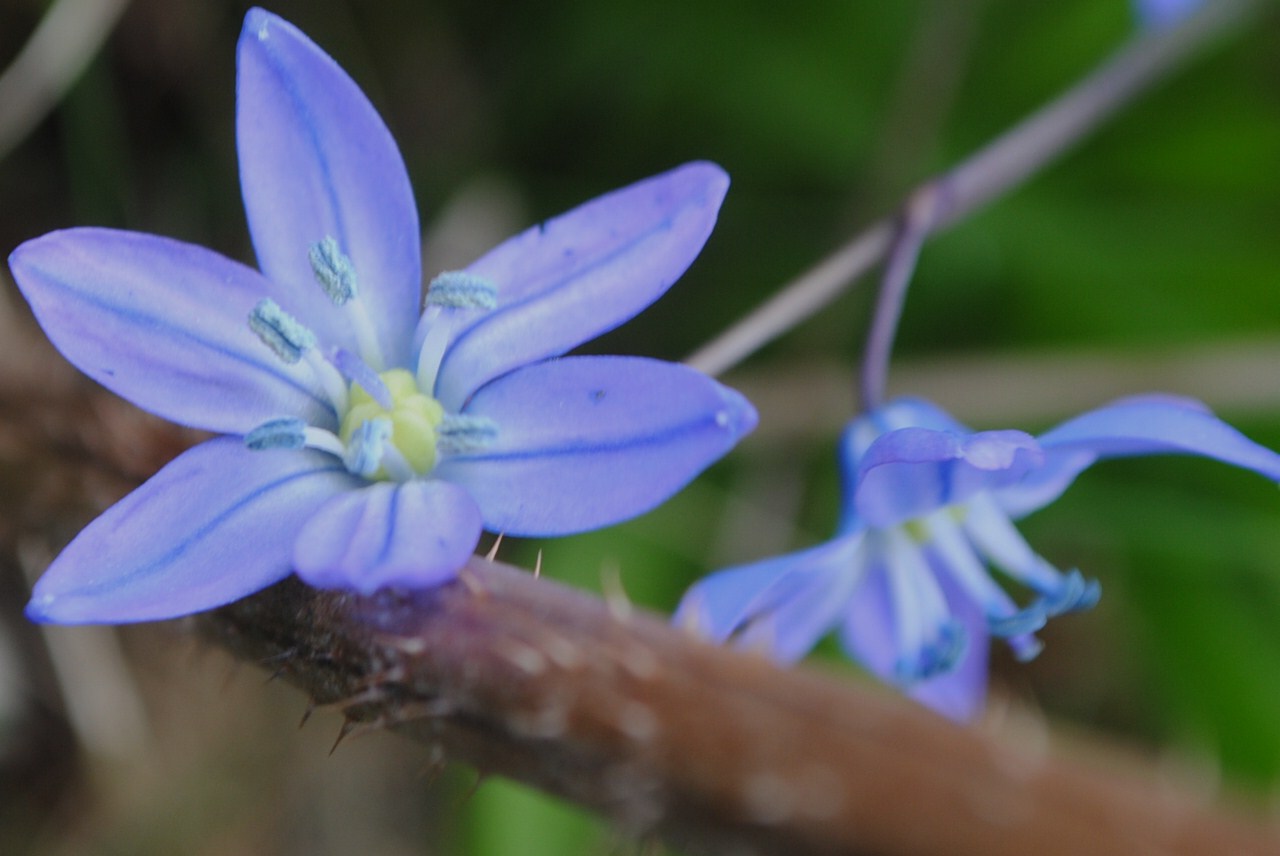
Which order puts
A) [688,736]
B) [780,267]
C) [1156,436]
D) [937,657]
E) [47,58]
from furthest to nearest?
[780,267], [47,58], [937,657], [1156,436], [688,736]

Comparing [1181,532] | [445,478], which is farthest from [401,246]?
[1181,532]

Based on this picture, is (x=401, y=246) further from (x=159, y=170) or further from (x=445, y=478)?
(x=159, y=170)

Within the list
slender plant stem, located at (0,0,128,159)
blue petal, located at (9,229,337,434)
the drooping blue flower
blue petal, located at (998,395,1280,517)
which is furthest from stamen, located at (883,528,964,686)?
slender plant stem, located at (0,0,128,159)

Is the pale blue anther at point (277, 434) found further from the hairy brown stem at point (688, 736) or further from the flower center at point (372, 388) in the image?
the hairy brown stem at point (688, 736)

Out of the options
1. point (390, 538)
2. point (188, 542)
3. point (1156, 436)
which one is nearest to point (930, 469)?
point (1156, 436)

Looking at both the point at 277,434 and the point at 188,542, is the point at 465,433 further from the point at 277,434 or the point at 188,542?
the point at 188,542

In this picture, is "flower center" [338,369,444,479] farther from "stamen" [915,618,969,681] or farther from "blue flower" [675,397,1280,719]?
"stamen" [915,618,969,681]

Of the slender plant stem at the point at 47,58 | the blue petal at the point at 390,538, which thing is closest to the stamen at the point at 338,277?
the blue petal at the point at 390,538
